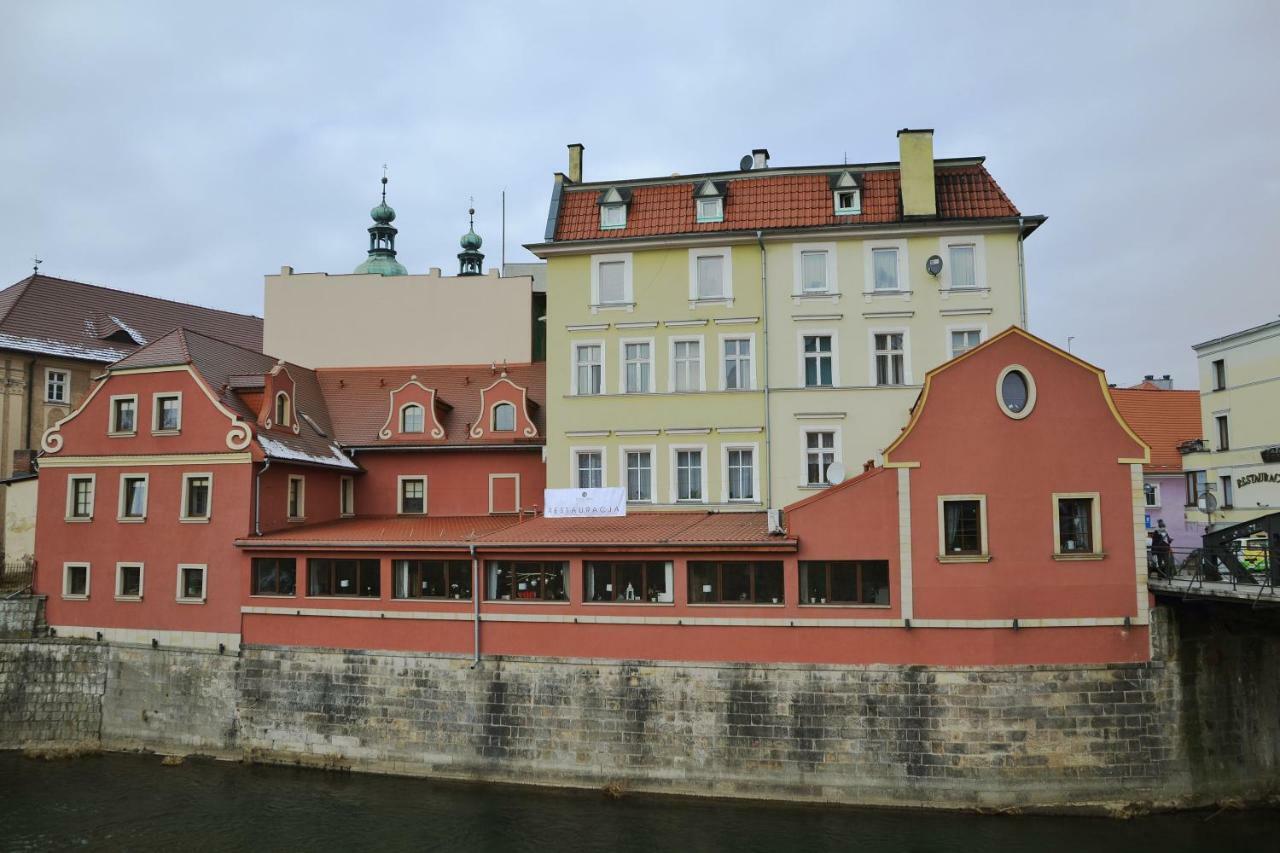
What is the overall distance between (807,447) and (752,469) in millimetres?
2044

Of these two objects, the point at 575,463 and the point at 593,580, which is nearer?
the point at 593,580

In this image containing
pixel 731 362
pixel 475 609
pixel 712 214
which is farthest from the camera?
pixel 712 214

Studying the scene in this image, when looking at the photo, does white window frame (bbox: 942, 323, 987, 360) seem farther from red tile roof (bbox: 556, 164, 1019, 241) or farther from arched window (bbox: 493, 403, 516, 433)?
arched window (bbox: 493, 403, 516, 433)

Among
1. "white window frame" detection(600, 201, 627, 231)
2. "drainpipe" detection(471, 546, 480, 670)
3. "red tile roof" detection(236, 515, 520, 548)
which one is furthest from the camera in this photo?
"white window frame" detection(600, 201, 627, 231)

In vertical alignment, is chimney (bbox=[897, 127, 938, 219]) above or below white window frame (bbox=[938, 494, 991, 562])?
above

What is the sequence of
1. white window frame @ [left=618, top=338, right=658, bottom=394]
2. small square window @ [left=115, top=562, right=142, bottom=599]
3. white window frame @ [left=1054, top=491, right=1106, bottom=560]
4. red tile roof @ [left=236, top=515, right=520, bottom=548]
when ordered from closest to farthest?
white window frame @ [left=1054, top=491, right=1106, bottom=560]
red tile roof @ [left=236, top=515, right=520, bottom=548]
small square window @ [left=115, top=562, right=142, bottom=599]
white window frame @ [left=618, top=338, right=658, bottom=394]

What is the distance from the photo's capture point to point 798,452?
30.6 metres

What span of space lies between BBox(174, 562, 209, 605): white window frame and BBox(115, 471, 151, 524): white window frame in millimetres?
2361

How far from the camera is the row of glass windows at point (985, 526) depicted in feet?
75.0

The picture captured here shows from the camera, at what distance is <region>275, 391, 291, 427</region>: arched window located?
103 feet

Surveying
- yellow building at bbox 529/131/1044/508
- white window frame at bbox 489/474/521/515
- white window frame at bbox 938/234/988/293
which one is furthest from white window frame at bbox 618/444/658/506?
white window frame at bbox 938/234/988/293

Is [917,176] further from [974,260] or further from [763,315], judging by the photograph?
[763,315]

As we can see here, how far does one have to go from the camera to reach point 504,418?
3478cm

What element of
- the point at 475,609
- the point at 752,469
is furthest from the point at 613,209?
the point at 475,609
